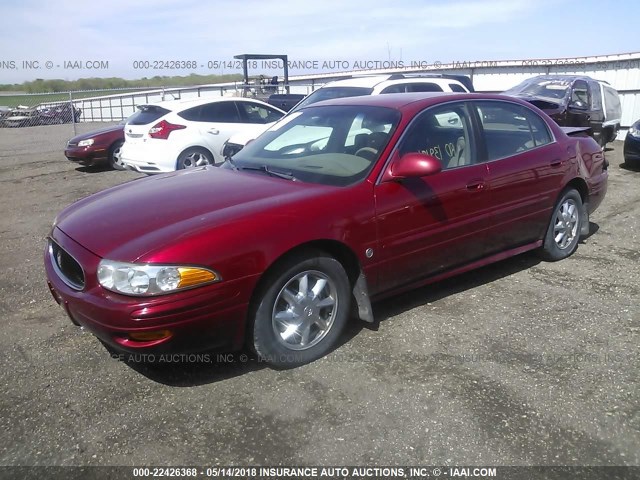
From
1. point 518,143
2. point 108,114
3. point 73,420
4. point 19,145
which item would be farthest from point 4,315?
point 108,114

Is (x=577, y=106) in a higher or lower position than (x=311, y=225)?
higher

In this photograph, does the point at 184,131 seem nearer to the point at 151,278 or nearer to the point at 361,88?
the point at 361,88

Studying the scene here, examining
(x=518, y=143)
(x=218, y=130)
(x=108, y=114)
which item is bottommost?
(x=518, y=143)

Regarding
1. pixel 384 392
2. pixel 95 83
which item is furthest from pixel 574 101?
pixel 95 83

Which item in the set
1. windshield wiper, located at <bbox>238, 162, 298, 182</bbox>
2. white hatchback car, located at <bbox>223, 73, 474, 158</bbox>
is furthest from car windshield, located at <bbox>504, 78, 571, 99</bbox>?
windshield wiper, located at <bbox>238, 162, 298, 182</bbox>

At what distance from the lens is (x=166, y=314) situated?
9.49 feet

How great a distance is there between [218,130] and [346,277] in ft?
22.4

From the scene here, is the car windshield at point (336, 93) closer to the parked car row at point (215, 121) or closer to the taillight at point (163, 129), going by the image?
the parked car row at point (215, 121)

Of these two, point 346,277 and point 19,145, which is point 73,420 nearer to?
point 346,277

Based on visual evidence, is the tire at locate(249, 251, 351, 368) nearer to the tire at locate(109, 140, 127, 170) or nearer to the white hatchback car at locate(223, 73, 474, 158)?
the white hatchback car at locate(223, 73, 474, 158)

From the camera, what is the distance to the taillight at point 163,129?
9391mm

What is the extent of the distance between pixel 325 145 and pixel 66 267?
193cm

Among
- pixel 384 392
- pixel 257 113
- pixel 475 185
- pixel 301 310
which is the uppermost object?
pixel 257 113

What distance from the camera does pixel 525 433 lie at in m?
2.82
